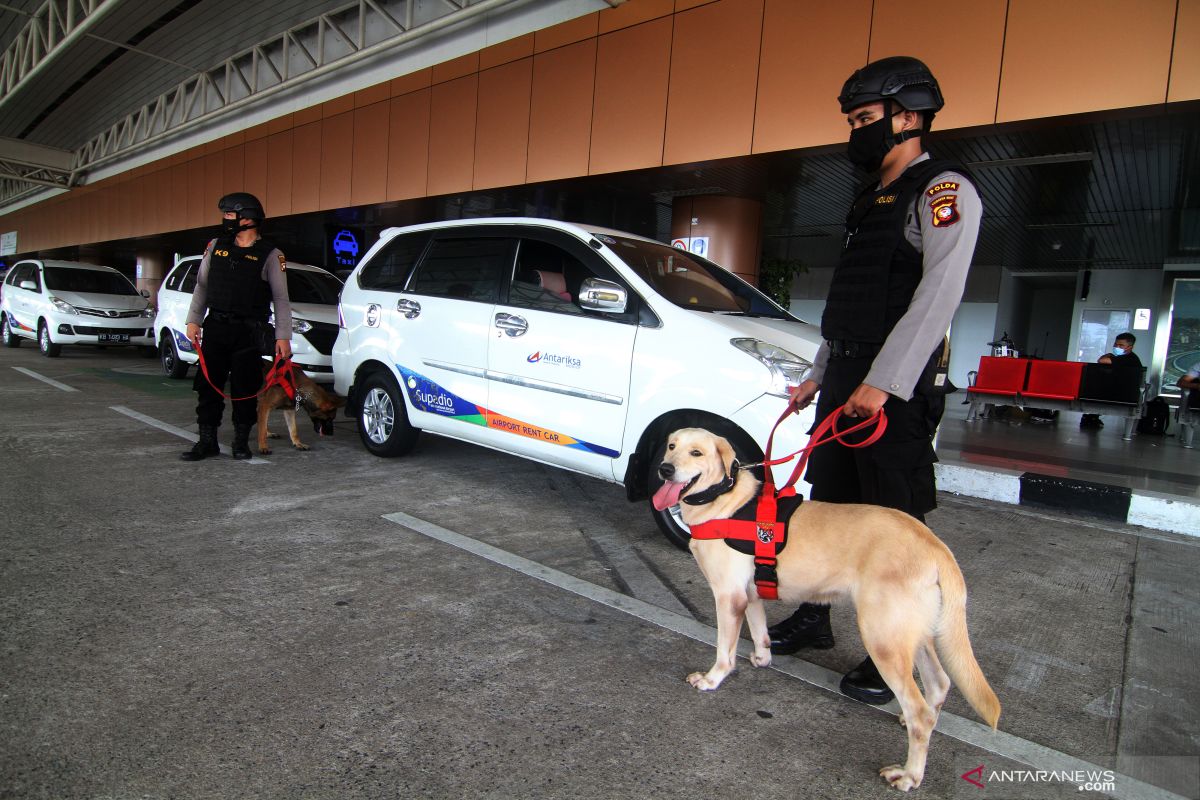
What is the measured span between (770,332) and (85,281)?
43.0 ft

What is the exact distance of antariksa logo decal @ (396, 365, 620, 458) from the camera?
4156mm

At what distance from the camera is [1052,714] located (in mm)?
2359

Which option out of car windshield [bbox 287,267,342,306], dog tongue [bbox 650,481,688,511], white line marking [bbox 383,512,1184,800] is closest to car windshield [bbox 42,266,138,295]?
car windshield [bbox 287,267,342,306]

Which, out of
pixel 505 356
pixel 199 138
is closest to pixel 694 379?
pixel 505 356

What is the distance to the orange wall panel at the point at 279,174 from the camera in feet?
50.9

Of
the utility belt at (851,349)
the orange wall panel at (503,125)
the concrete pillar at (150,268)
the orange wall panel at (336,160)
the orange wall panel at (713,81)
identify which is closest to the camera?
the utility belt at (851,349)

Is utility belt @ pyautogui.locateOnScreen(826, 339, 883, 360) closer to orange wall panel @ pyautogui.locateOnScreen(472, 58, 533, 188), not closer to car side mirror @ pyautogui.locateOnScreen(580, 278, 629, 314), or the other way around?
car side mirror @ pyautogui.locateOnScreen(580, 278, 629, 314)

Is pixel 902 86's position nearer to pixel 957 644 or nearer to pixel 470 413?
pixel 957 644

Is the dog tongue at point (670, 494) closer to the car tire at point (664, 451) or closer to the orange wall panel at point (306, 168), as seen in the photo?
the car tire at point (664, 451)

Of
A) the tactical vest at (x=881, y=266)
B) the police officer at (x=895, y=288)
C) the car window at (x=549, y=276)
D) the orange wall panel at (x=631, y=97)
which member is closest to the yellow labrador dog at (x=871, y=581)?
the police officer at (x=895, y=288)

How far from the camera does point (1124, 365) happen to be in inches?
410

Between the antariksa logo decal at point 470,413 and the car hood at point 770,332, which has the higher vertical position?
the car hood at point 770,332

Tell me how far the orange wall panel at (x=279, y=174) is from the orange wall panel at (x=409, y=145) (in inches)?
157

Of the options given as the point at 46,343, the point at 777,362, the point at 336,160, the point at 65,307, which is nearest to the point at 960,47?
the point at 777,362
